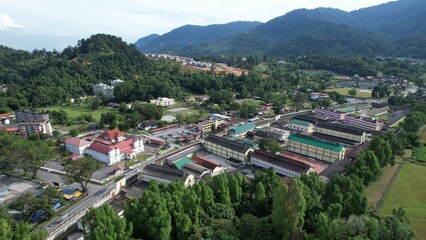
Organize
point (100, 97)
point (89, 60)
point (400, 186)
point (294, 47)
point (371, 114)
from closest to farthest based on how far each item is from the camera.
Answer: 1. point (400, 186)
2. point (371, 114)
3. point (100, 97)
4. point (89, 60)
5. point (294, 47)

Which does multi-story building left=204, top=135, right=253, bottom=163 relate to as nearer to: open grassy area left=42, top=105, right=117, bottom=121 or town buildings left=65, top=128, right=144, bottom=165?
town buildings left=65, top=128, right=144, bottom=165

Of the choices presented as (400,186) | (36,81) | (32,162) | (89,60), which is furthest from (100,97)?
(400,186)

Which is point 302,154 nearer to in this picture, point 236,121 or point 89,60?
point 236,121

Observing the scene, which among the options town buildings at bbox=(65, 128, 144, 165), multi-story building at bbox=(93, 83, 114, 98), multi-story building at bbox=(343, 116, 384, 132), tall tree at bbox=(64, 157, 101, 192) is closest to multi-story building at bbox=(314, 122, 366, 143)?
multi-story building at bbox=(343, 116, 384, 132)

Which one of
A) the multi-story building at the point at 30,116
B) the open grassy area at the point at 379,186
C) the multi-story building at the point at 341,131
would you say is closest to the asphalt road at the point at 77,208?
the multi-story building at the point at 30,116

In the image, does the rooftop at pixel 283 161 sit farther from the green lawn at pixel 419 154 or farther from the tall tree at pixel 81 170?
the tall tree at pixel 81 170
